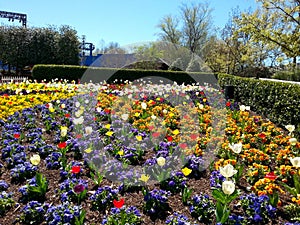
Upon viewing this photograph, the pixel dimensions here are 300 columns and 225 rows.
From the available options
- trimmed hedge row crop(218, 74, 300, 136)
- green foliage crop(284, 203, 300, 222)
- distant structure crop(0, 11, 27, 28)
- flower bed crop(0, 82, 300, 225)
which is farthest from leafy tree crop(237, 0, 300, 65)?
distant structure crop(0, 11, 27, 28)

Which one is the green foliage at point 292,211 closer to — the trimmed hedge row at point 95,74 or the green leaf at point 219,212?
the green leaf at point 219,212

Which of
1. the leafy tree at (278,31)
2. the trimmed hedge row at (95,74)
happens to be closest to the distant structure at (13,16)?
the trimmed hedge row at (95,74)

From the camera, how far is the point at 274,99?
7.13m

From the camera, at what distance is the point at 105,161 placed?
12.2 feet

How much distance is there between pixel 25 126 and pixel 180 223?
11.8 ft

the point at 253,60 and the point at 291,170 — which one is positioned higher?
the point at 253,60

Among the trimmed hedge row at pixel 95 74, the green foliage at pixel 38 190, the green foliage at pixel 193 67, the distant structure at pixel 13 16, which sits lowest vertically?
the green foliage at pixel 38 190

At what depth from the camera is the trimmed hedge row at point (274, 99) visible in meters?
6.07

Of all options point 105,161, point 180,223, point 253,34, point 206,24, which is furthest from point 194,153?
point 206,24

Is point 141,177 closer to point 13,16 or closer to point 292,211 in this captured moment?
point 292,211

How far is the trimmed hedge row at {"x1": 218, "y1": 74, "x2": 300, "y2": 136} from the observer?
6066mm

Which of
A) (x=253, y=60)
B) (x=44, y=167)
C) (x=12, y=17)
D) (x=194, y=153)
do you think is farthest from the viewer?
(x=12, y=17)

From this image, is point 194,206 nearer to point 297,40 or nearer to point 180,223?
point 180,223

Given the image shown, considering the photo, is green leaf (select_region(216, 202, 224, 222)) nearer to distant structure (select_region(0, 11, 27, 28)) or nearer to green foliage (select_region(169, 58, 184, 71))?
green foliage (select_region(169, 58, 184, 71))
